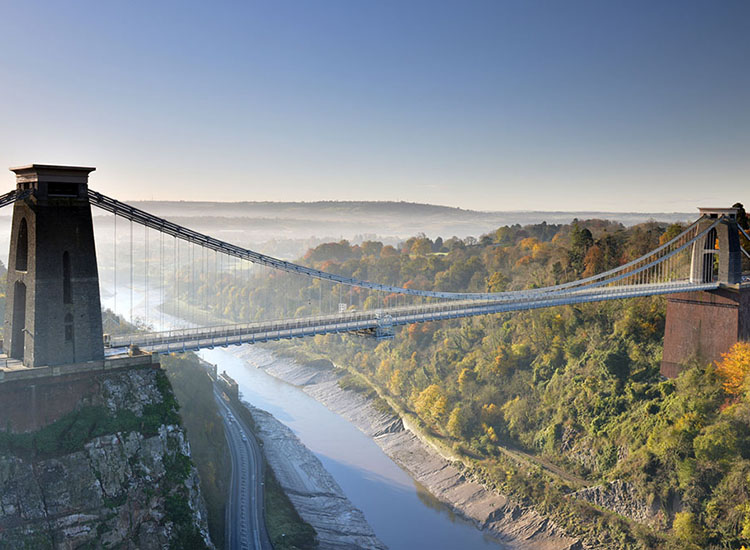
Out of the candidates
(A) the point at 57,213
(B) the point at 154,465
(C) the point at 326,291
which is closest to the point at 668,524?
(B) the point at 154,465

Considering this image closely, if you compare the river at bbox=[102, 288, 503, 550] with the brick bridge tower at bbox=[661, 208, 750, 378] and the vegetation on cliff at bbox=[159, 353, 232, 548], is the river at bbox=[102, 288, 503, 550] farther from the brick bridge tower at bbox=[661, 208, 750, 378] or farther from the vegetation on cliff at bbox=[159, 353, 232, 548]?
the brick bridge tower at bbox=[661, 208, 750, 378]

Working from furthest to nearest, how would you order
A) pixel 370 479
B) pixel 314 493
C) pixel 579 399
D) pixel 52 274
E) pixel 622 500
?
pixel 370 479 → pixel 579 399 → pixel 314 493 → pixel 622 500 → pixel 52 274

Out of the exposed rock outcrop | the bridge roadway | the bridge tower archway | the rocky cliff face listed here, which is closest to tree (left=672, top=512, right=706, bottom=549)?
the exposed rock outcrop

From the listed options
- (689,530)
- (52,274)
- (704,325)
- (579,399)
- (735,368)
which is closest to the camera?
(52,274)

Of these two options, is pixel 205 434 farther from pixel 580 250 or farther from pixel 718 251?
pixel 580 250

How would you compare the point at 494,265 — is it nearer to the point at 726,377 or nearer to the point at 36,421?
the point at 726,377

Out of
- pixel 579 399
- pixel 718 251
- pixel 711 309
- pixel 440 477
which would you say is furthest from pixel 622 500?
pixel 718 251
